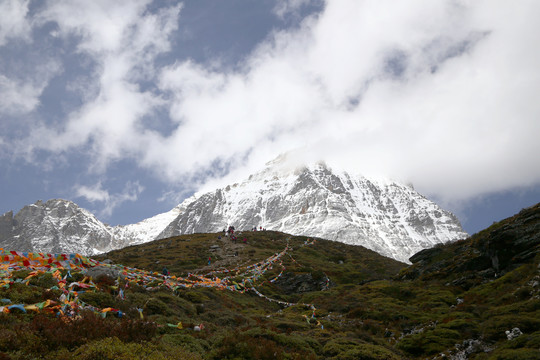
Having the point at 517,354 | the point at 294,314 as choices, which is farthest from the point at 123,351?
the point at 294,314

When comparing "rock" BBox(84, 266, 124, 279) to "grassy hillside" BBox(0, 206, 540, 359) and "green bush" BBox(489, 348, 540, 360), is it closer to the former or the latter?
"grassy hillside" BBox(0, 206, 540, 359)

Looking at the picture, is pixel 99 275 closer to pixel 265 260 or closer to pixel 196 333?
pixel 196 333

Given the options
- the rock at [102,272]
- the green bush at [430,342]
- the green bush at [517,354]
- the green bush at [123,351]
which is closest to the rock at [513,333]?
the green bush at [517,354]

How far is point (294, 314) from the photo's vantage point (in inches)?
933

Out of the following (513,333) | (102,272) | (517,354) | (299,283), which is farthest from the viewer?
(299,283)

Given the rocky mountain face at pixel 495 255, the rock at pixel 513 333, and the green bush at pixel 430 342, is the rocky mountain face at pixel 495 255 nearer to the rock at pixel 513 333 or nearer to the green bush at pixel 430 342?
the green bush at pixel 430 342

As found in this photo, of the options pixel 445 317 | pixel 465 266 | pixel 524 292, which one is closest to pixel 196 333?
pixel 445 317

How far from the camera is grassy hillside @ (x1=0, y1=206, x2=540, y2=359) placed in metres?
9.45

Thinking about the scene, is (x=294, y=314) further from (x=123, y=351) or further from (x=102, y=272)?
(x=123, y=351)

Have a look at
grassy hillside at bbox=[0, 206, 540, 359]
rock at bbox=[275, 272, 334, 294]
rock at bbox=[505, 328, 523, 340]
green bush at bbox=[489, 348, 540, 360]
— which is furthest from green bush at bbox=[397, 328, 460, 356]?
rock at bbox=[275, 272, 334, 294]

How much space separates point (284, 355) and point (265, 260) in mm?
36257

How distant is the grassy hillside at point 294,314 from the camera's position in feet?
31.0

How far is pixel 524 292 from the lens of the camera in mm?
16234

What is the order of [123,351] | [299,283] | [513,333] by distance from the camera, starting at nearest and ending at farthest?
[123,351] < [513,333] < [299,283]
